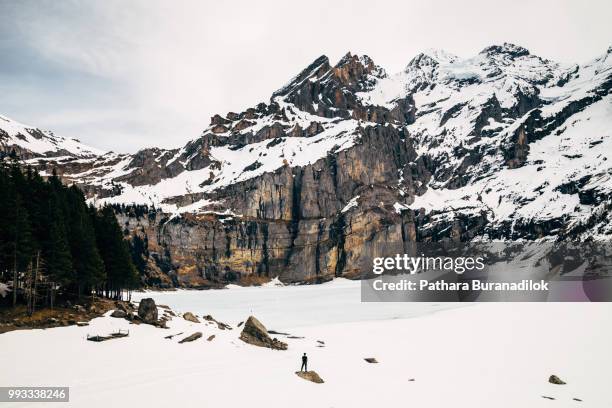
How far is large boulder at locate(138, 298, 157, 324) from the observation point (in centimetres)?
3536

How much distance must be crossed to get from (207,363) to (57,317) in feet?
53.4

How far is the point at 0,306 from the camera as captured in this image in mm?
34969

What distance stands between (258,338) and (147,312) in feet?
33.2

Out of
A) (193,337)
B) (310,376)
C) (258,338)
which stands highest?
(193,337)

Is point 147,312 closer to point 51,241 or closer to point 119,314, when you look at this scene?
point 119,314

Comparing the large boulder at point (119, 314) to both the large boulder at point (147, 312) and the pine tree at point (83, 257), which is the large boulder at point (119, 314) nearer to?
the large boulder at point (147, 312)

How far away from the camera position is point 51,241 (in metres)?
38.6

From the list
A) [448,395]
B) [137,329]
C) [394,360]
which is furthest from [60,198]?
[448,395]

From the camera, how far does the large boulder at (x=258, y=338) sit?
33.9 metres

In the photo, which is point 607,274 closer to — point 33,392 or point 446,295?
point 446,295

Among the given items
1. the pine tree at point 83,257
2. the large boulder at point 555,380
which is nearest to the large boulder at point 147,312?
the pine tree at point 83,257

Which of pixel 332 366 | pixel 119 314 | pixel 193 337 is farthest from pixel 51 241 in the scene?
pixel 332 366

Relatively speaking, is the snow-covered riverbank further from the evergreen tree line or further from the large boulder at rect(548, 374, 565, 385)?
the evergreen tree line

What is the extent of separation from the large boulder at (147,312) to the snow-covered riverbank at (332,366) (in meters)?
1.58
